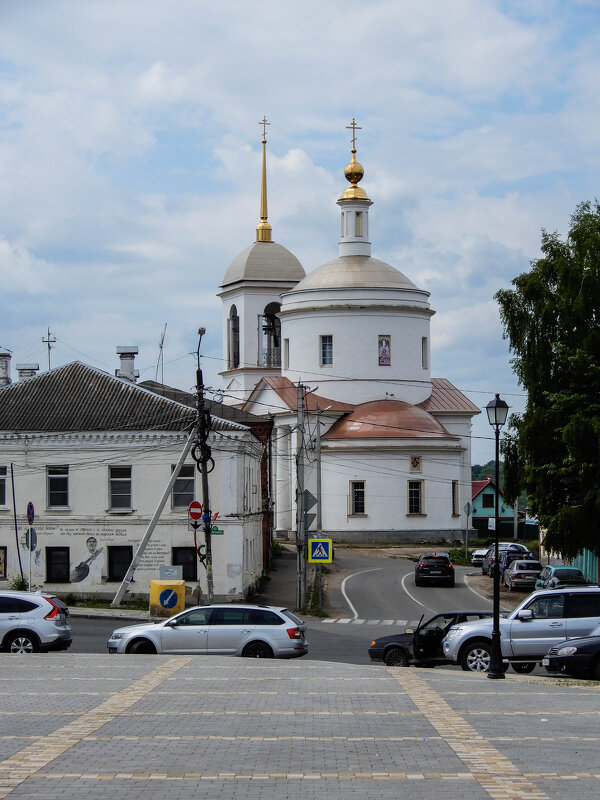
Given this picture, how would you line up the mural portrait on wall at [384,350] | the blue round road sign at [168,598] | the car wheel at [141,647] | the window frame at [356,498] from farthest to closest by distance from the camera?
the mural portrait on wall at [384,350]
the window frame at [356,498]
the blue round road sign at [168,598]
the car wheel at [141,647]

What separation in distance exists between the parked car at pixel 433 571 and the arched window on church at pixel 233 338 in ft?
124

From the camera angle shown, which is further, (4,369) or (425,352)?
(425,352)

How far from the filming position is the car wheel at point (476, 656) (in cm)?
2442

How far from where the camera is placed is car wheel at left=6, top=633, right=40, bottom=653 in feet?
86.1

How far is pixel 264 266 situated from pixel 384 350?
13055 mm

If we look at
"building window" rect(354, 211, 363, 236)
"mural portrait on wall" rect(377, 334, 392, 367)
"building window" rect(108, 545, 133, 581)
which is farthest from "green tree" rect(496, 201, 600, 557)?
"building window" rect(354, 211, 363, 236)

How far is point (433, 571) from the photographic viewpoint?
49.0 meters

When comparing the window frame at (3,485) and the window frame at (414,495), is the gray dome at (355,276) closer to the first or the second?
the window frame at (414,495)

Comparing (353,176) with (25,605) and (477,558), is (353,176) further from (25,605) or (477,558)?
(25,605)

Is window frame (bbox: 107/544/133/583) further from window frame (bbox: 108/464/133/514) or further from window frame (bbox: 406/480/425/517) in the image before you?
window frame (bbox: 406/480/425/517)

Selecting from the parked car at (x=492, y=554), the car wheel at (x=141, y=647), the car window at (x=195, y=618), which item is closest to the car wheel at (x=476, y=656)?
the car window at (x=195, y=618)

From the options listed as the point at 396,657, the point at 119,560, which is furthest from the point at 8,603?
the point at 119,560

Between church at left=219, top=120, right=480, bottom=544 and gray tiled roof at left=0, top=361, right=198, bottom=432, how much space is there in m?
20.3

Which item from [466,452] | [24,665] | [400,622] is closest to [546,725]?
[24,665]
